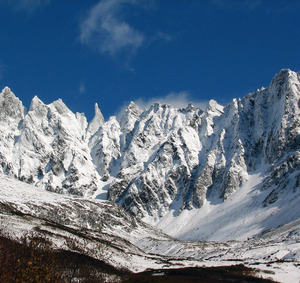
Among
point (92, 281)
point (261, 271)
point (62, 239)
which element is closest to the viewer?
point (92, 281)

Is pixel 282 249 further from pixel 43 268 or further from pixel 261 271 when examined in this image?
pixel 43 268

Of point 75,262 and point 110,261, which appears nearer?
point 75,262

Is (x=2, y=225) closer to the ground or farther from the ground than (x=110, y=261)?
farther from the ground

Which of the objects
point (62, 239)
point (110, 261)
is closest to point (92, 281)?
point (110, 261)

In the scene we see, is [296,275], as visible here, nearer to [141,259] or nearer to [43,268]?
[141,259]

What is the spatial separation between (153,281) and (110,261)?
42.1 m

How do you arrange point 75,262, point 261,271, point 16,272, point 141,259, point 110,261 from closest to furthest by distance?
point 16,272 → point 75,262 → point 261,271 → point 110,261 → point 141,259

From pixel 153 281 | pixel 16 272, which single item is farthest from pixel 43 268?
pixel 153 281

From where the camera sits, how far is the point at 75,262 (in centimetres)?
9938

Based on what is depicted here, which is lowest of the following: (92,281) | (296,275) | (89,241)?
(296,275)

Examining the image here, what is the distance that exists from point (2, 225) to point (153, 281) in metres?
66.9

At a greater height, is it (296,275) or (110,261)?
(110,261)

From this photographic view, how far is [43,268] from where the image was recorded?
136 feet

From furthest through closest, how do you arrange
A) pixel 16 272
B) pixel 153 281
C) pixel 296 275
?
pixel 296 275, pixel 153 281, pixel 16 272
